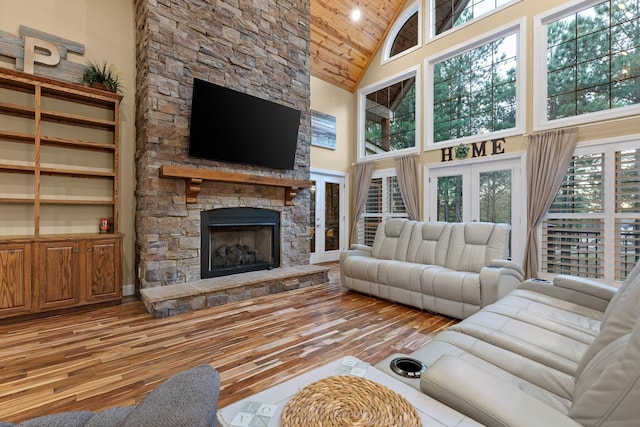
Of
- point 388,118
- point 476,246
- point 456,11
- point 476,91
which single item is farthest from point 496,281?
point 456,11

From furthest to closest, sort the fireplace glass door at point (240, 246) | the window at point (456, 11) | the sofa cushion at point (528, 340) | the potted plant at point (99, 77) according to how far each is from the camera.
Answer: the window at point (456, 11)
the fireplace glass door at point (240, 246)
the potted plant at point (99, 77)
the sofa cushion at point (528, 340)

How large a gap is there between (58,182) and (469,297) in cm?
464

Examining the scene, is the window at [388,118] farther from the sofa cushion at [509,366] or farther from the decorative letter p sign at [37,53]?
the decorative letter p sign at [37,53]

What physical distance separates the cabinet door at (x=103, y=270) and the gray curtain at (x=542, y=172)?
17.6 ft

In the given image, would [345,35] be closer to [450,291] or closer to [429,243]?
[429,243]

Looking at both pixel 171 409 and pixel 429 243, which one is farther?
pixel 429 243

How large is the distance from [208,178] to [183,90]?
116cm

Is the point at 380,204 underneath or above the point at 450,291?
above

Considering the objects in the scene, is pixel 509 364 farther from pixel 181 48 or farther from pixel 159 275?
pixel 181 48

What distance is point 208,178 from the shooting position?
375 centimetres

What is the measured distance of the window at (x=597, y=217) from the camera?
3592 mm

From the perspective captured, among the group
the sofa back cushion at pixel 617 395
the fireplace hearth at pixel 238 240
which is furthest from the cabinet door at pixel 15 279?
the sofa back cushion at pixel 617 395

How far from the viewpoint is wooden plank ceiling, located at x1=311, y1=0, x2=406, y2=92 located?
18.1 feet

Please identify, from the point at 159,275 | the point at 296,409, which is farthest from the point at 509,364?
the point at 159,275
